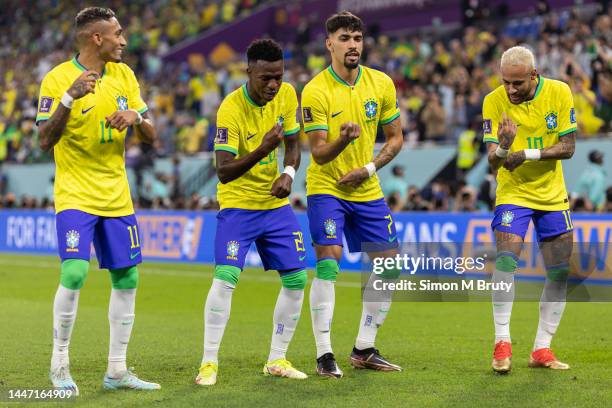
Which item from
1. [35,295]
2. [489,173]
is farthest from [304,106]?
[489,173]

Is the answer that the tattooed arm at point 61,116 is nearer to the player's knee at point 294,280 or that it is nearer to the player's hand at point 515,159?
the player's knee at point 294,280

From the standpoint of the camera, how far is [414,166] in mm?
21156

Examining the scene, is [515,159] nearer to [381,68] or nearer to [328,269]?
[328,269]

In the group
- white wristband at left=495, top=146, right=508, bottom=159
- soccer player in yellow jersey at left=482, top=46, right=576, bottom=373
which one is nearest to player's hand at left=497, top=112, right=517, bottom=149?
white wristband at left=495, top=146, right=508, bottom=159

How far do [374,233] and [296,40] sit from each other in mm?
22207

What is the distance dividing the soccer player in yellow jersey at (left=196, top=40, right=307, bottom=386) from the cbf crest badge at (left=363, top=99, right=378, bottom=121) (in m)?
0.60

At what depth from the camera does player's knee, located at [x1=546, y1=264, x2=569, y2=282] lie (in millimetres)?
8469

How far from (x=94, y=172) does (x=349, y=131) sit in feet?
6.11

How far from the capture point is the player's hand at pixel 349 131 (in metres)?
7.58

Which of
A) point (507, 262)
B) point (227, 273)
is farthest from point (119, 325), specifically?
point (507, 262)

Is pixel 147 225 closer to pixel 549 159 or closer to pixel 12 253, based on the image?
pixel 12 253

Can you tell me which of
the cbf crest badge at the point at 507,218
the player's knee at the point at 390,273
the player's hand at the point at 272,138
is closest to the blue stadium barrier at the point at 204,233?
the cbf crest badge at the point at 507,218

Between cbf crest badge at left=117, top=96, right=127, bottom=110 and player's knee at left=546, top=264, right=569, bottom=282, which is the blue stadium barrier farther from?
cbf crest badge at left=117, top=96, right=127, bottom=110

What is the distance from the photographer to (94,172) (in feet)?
23.8
